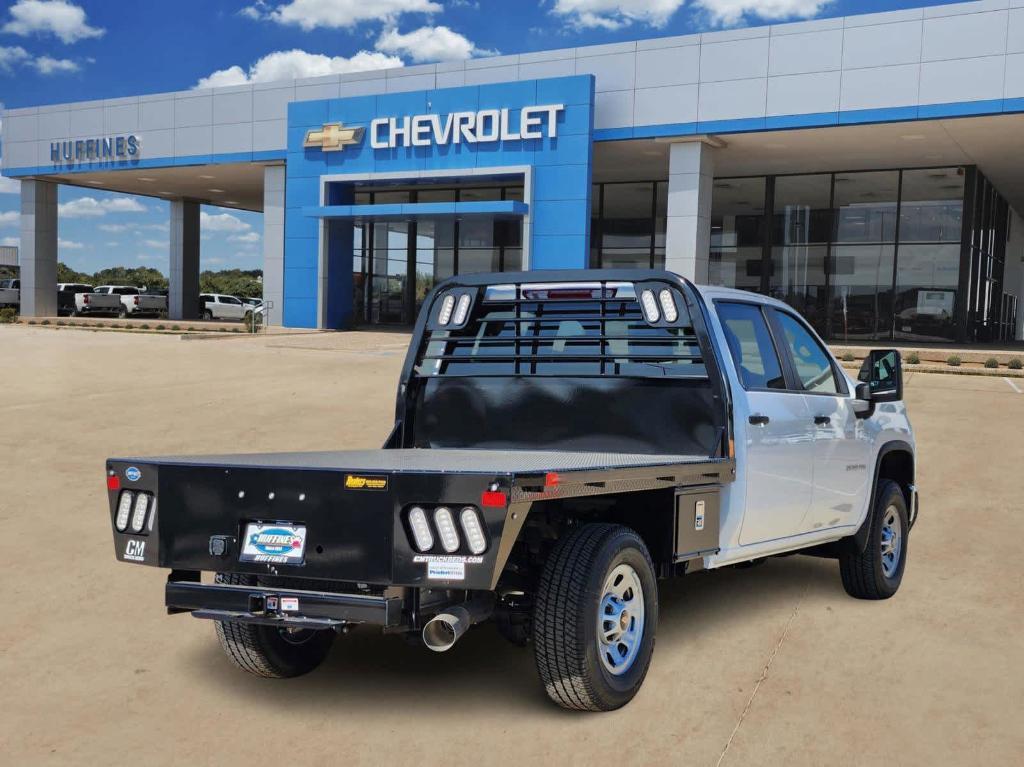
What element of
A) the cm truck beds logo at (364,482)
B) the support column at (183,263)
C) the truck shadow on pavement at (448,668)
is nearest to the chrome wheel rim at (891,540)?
the truck shadow on pavement at (448,668)

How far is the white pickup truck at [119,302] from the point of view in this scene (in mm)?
46594

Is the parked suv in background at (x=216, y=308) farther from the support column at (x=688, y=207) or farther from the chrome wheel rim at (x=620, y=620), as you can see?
the chrome wheel rim at (x=620, y=620)

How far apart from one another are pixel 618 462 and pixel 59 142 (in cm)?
4169

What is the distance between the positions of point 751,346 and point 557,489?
2345mm

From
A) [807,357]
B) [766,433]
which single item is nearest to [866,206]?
[807,357]

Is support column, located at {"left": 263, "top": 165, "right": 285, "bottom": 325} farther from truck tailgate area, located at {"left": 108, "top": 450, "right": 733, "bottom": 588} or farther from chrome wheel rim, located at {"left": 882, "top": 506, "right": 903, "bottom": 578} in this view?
truck tailgate area, located at {"left": 108, "top": 450, "right": 733, "bottom": 588}

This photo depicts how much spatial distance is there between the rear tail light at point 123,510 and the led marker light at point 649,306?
2551mm

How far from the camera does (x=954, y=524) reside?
892 centimetres

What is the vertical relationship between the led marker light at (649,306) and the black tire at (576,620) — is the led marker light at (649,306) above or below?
above

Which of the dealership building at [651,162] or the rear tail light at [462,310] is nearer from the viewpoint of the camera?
the rear tail light at [462,310]

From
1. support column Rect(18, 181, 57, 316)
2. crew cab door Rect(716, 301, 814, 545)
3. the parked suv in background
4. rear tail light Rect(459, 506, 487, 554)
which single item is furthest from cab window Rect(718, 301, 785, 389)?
the parked suv in background

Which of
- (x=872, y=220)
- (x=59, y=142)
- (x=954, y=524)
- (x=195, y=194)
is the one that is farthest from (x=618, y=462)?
(x=195, y=194)

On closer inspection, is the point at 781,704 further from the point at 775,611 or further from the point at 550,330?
the point at 550,330

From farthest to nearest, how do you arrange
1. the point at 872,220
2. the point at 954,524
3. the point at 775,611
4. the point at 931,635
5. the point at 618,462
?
the point at 872,220 → the point at 954,524 → the point at 775,611 → the point at 931,635 → the point at 618,462
